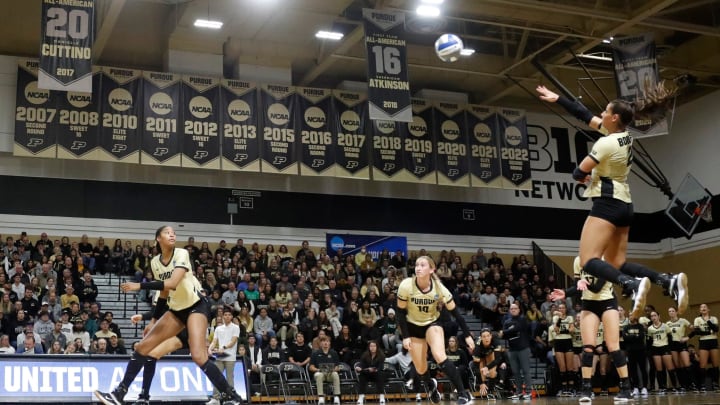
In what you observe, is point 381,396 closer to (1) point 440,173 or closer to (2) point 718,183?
(1) point 440,173

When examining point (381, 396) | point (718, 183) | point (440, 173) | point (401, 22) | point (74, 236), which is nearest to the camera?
point (381, 396)

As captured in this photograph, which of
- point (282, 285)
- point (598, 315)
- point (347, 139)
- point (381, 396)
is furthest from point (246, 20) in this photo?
point (598, 315)

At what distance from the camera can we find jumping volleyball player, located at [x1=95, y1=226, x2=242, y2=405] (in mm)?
9406

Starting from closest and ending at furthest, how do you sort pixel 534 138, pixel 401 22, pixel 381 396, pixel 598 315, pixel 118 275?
pixel 598 315, pixel 381 396, pixel 401 22, pixel 118 275, pixel 534 138

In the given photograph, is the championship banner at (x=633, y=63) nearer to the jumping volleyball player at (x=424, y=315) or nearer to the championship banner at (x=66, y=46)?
the jumping volleyball player at (x=424, y=315)

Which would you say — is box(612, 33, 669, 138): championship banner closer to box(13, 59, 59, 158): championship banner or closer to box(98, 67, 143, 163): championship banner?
box(98, 67, 143, 163): championship banner

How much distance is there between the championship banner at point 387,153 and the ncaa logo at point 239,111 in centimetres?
433

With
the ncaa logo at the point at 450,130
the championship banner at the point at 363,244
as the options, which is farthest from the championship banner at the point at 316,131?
the ncaa logo at the point at 450,130

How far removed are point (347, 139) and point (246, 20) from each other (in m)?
5.09

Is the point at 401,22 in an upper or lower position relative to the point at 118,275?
upper

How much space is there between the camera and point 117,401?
959cm

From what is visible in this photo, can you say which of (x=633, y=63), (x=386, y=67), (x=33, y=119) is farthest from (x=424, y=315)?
(x=33, y=119)

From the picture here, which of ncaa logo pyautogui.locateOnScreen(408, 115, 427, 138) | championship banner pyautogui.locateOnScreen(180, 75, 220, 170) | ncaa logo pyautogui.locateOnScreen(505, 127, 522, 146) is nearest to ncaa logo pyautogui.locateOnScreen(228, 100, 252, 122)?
championship banner pyautogui.locateOnScreen(180, 75, 220, 170)

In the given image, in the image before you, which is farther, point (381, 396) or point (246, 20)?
point (246, 20)
